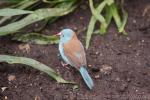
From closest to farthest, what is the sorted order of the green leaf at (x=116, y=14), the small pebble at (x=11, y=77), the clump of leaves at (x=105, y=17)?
the small pebble at (x=11, y=77) < the clump of leaves at (x=105, y=17) < the green leaf at (x=116, y=14)

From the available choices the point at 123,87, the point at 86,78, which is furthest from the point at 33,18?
the point at 123,87

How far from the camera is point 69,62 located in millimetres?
4578

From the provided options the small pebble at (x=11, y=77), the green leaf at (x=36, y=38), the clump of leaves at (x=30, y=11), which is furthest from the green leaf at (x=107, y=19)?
the small pebble at (x=11, y=77)

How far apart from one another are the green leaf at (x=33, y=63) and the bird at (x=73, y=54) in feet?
0.54

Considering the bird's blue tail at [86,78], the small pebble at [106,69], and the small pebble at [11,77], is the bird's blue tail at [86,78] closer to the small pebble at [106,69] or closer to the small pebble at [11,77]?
the small pebble at [106,69]

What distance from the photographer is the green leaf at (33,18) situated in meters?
4.98

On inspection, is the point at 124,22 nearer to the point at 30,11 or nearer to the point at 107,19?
the point at 107,19

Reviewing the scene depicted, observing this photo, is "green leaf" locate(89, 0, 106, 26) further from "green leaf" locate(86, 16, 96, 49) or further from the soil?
the soil

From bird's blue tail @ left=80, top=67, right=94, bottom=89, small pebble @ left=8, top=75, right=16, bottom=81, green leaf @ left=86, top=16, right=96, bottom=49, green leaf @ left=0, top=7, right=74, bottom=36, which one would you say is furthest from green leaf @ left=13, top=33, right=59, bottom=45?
bird's blue tail @ left=80, top=67, right=94, bottom=89

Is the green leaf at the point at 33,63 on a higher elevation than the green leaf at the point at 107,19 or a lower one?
lower

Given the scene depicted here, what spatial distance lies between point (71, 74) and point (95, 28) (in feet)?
2.93

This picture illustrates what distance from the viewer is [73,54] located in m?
4.57

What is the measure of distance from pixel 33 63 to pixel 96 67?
606mm

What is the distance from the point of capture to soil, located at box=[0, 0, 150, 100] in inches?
177
